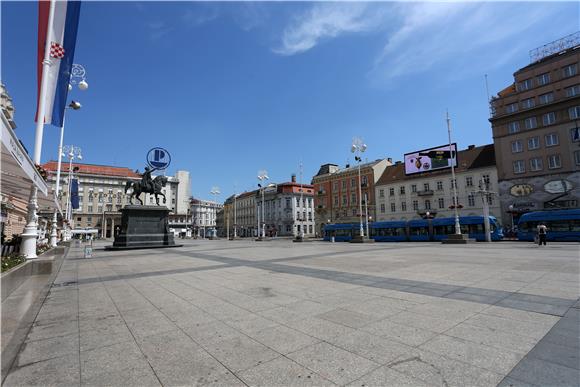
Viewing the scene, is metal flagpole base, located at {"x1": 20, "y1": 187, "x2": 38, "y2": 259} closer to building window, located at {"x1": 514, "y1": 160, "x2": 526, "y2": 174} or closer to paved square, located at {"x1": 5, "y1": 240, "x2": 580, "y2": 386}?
paved square, located at {"x1": 5, "y1": 240, "x2": 580, "y2": 386}

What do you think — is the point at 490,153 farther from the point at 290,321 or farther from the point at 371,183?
the point at 290,321

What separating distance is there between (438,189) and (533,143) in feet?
52.1

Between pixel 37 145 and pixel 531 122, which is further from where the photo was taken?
pixel 531 122

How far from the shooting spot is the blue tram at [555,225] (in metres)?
29.9

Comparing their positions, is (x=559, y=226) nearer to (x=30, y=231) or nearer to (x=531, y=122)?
(x=531, y=122)

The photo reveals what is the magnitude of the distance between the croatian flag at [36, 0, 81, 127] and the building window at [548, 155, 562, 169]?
53778 millimetres

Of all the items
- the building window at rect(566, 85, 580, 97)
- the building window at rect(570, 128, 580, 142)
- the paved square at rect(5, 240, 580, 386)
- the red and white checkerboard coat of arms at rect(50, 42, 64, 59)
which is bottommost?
the paved square at rect(5, 240, 580, 386)

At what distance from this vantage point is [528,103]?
149 ft

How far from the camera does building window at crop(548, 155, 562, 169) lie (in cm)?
4143

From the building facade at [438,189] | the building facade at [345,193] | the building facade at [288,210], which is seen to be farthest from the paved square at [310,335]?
the building facade at [288,210]

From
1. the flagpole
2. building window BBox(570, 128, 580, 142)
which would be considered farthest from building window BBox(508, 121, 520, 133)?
the flagpole

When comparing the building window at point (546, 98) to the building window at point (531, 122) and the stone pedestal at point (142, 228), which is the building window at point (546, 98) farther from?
the stone pedestal at point (142, 228)

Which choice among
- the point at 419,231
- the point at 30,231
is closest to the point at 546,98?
the point at 419,231

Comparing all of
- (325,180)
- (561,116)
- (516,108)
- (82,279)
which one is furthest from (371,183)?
(82,279)
